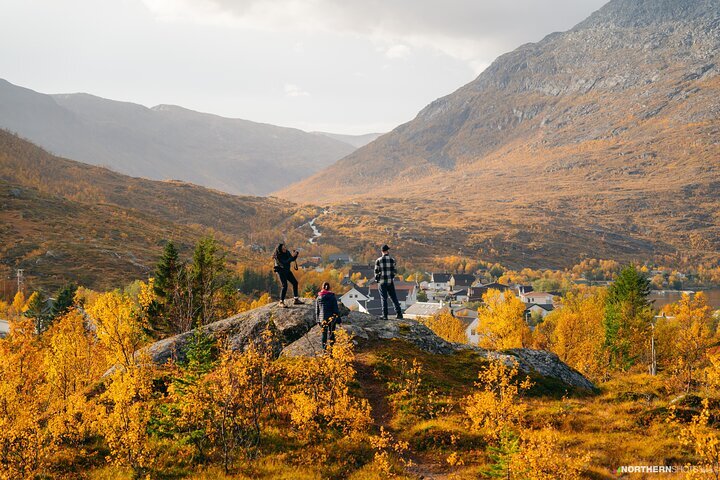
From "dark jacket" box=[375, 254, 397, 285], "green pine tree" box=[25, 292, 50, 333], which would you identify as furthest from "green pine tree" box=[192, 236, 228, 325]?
"green pine tree" box=[25, 292, 50, 333]

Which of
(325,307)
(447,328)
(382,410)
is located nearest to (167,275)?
(325,307)

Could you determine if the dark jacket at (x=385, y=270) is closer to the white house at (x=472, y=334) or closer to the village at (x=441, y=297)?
the village at (x=441, y=297)

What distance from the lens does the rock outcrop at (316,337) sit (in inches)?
859

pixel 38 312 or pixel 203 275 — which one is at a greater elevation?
pixel 203 275

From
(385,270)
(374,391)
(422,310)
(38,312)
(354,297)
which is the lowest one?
(422,310)

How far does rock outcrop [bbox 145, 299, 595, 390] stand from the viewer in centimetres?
2181

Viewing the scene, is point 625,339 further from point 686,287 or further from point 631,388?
point 686,287

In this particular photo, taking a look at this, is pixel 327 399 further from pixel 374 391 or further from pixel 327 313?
pixel 327 313

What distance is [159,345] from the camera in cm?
2333

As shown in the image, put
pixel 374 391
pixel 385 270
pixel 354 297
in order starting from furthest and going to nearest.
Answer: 1. pixel 354 297
2. pixel 385 270
3. pixel 374 391

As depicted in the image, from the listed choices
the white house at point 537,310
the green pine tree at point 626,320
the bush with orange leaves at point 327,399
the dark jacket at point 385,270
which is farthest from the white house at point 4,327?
the white house at point 537,310

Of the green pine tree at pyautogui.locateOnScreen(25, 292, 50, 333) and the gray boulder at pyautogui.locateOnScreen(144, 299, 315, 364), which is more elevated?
the gray boulder at pyautogui.locateOnScreen(144, 299, 315, 364)

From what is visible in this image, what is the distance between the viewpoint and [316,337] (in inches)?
832

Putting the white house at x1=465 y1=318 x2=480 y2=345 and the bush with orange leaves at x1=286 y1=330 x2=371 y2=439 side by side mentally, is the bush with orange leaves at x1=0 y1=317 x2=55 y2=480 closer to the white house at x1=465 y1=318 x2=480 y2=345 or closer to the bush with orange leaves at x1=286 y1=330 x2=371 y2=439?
the bush with orange leaves at x1=286 y1=330 x2=371 y2=439
